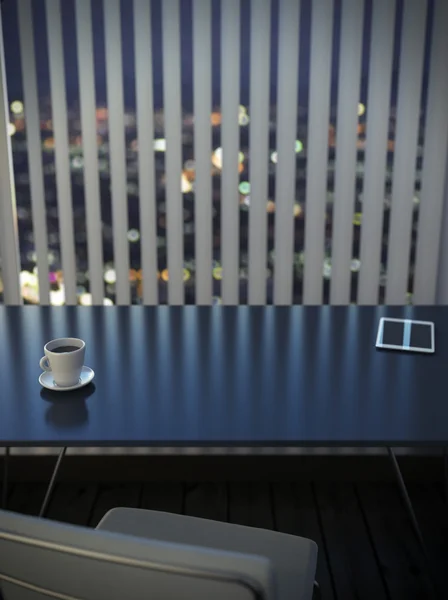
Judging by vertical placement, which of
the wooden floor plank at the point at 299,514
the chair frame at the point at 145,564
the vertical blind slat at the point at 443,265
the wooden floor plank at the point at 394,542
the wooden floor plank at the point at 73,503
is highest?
the chair frame at the point at 145,564

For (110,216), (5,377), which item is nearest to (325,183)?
(110,216)

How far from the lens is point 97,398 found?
162cm

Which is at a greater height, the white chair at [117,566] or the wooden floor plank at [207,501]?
the white chair at [117,566]

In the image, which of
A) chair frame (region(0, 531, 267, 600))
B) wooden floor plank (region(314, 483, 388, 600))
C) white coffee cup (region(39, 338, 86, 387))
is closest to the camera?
chair frame (region(0, 531, 267, 600))

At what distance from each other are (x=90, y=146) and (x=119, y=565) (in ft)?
6.76

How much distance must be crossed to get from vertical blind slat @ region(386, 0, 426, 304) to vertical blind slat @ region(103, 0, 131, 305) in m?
1.01

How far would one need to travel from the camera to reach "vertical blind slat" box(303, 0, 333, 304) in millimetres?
2623

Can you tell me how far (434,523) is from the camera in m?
2.70

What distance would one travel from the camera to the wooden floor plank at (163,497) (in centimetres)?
279

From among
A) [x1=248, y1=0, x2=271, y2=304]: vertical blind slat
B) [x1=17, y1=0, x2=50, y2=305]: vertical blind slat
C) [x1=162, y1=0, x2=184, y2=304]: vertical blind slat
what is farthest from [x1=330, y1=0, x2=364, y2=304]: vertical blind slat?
[x1=17, y1=0, x2=50, y2=305]: vertical blind slat

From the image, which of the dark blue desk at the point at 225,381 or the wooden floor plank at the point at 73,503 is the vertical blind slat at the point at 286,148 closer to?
the dark blue desk at the point at 225,381

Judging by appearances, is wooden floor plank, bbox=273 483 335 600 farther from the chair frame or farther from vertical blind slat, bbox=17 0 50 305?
the chair frame

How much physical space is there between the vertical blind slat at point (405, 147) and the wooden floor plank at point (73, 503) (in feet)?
4.55

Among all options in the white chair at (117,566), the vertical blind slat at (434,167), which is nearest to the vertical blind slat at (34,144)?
the vertical blind slat at (434,167)
